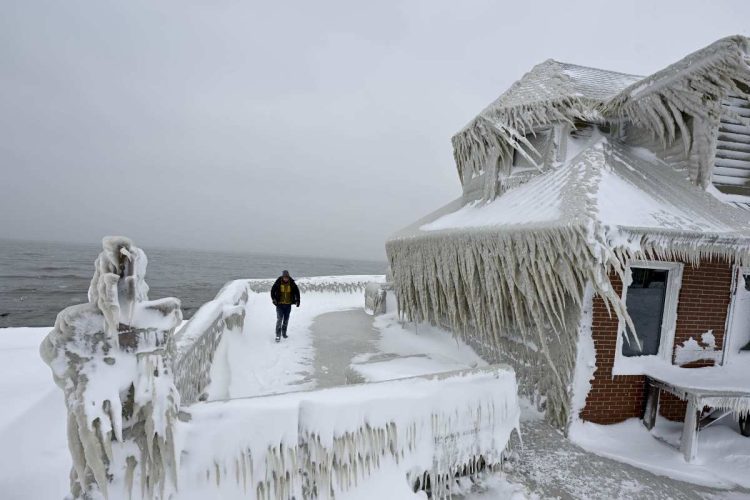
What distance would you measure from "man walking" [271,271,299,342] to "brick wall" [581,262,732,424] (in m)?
6.84

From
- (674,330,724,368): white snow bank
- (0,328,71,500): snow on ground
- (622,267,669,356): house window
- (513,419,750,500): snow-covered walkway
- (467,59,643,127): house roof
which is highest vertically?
(467,59,643,127): house roof

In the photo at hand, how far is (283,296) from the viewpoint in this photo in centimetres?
895

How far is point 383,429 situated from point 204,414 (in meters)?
1.76

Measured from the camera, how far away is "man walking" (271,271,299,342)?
29.2ft

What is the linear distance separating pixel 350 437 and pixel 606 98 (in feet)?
27.6

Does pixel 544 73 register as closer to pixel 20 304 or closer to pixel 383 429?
pixel 383 429

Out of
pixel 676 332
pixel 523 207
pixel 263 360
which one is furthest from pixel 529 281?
pixel 263 360

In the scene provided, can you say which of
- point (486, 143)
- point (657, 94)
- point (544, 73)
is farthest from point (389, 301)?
point (657, 94)

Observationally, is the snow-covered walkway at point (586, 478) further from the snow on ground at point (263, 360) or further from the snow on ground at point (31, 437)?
the snow on ground at point (31, 437)

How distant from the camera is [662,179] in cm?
583

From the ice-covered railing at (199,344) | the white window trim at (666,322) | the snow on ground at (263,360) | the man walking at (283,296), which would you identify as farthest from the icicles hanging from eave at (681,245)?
the man walking at (283,296)

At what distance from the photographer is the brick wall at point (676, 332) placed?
509cm

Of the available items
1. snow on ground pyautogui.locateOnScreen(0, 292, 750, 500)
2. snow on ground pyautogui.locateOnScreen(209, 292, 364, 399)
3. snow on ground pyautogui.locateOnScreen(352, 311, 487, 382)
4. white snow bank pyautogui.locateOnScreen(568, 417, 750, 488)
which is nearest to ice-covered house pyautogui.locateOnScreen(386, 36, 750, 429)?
white snow bank pyautogui.locateOnScreen(568, 417, 750, 488)

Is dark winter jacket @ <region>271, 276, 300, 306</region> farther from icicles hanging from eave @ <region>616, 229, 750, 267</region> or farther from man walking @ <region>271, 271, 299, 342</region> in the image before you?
icicles hanging from eave @ <region>616, 229, 750, 267</region>
